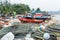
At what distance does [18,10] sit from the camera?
45.8 metres

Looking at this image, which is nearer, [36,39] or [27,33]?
[36,39]

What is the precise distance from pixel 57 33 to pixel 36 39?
912mm

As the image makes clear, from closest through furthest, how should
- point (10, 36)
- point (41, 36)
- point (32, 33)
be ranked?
point (10, 36) → point (41, 36) → point (32, 33)

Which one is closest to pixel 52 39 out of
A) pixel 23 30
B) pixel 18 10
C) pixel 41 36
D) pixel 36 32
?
pixel 41 36

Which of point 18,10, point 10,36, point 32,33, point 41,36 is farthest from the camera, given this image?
point 18,10

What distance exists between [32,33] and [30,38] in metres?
0.57

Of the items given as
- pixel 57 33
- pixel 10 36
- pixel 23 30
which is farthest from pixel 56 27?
pixel 10 36

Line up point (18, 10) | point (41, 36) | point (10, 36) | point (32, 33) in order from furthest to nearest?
1. point (18, 10)
2. point (32, 33)
3. point (41, 36)
4. point (10, 36)

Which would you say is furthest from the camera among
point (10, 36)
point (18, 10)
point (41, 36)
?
point (18, 10)

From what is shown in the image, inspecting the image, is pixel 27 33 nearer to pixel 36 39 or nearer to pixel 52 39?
pixel 36 39

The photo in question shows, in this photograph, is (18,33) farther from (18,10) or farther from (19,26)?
(18,10)

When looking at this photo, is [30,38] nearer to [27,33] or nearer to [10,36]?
[27,33]

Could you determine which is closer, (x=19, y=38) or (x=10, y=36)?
(x=10, y=36)

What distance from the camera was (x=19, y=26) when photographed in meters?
7.83
